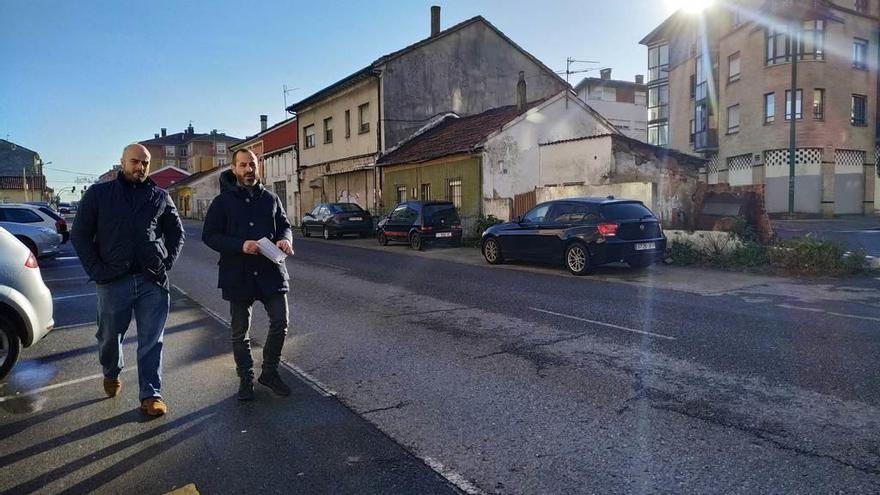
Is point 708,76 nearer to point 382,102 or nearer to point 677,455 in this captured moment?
point 382,102

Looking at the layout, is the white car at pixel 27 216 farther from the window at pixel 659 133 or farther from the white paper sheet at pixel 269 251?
the window at pixel 659 133

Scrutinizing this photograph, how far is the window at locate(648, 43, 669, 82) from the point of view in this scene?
5200 cm

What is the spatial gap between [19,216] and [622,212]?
613 inches

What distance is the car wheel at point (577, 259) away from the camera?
11.5 metres

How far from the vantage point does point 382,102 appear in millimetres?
26516

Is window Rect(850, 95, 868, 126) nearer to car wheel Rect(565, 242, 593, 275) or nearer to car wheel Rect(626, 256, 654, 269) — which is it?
car wheel Rect(626, 256, 654, 269)

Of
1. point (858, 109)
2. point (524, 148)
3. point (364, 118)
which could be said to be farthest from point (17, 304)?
point (858, 109)

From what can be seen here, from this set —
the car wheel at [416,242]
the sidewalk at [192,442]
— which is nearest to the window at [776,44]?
the car wheel at [416,242]

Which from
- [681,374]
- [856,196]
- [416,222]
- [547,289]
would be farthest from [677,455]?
[856,196]

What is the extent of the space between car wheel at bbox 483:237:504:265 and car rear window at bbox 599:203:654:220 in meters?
2.95

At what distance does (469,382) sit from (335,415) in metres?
1.20

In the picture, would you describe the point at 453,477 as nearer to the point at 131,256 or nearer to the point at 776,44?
the point at 131,256

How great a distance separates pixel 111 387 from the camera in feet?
14.8

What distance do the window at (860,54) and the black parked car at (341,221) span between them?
100ft
